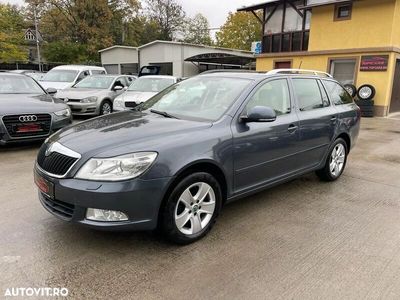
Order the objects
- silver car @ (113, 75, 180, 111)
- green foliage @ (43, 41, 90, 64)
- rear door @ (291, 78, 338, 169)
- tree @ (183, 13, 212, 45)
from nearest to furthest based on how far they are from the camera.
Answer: rear door @ (291, 78, 338, 169), silver car @ (113, 75, 180, 111), green foliage @ (43, 41, 90, 64), tree @ (183, 13, 212, 45)

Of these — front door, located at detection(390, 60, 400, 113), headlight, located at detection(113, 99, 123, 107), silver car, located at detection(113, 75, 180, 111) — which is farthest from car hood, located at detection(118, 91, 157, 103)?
front door, located at detection(390, 60, 400, 113)

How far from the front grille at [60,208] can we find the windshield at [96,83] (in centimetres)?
869

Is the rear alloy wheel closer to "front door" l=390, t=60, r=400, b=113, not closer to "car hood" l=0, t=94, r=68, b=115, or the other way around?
"car hood" l=0, t=94, r=68, b=115

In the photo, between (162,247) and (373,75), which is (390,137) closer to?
(373,75)

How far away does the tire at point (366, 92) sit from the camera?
1359cm

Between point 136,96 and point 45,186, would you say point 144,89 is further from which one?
point 45,186

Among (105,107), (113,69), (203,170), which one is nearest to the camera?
(203,170)

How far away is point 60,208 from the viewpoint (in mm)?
2914

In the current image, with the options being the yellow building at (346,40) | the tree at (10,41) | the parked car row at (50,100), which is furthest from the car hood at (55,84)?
the tree at (10,41)

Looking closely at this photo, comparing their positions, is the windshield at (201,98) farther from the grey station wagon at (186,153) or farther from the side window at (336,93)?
the side window at (336,93)

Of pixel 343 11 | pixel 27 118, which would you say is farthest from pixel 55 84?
pixel 343 11

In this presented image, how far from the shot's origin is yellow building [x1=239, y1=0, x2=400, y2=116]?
13.4m

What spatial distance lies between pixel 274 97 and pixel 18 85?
5.76 metres

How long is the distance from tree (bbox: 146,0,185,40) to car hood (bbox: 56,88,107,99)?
38.4m
